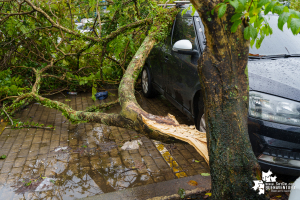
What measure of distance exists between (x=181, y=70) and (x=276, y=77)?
60.3 inches

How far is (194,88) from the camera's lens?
3475 mm

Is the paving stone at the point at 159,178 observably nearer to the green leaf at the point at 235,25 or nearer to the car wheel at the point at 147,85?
the green leaf at the point at 235,25

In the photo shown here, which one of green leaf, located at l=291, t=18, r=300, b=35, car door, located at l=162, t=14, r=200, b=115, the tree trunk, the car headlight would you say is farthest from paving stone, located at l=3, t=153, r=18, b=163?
green leaf, located at l=291, t=18, r=300, b=35

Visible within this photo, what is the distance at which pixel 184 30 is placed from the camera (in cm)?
416

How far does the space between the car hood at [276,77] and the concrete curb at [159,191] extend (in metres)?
1.26

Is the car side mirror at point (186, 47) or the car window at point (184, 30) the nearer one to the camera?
the car side mirror at point (186, 47)

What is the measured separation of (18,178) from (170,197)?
1.96 m

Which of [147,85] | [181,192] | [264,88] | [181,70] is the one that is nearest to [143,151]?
[181,192]

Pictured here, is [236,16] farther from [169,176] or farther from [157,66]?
[157,66]

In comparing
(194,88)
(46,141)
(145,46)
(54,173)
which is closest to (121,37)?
(145,46)

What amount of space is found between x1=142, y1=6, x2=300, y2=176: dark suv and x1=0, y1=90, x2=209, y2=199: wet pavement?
75 centimetres

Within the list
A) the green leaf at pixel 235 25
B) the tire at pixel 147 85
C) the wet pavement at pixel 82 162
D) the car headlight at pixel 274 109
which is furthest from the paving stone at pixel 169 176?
the tire at pixel 147 85

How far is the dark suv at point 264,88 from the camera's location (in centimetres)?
242

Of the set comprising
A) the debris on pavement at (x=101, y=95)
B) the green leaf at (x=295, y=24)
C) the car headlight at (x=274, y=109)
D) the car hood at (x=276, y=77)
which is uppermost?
the green leaf at (x=295, y=24)
